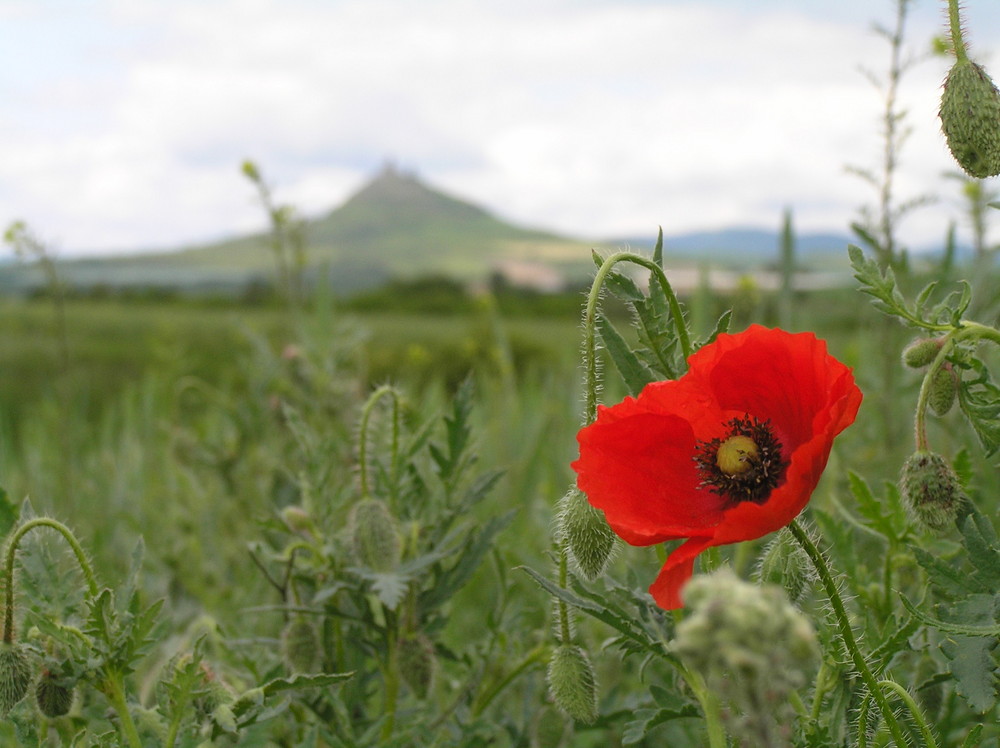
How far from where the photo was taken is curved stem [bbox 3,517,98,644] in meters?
1.21

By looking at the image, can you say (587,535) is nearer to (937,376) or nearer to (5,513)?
(937,376)

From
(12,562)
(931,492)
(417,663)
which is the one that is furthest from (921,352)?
(12,562)

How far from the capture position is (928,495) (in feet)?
3.95

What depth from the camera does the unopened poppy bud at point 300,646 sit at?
1.68m

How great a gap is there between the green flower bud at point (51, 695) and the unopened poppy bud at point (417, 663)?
0.53 m

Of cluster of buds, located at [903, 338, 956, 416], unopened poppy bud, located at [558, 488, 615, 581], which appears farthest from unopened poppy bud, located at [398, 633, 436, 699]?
cluster of buds, located at [903, 338, 956, 416]

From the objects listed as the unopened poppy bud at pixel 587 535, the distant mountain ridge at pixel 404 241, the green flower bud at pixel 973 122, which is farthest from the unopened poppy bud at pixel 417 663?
the distant mountain ridge at pixel 404 241

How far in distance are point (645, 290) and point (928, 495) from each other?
46 centimetres

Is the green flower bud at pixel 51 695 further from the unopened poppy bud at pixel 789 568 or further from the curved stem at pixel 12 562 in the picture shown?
the unopened poppy bud at pixel 789 568

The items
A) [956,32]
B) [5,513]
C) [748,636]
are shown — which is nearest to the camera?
[748,636]

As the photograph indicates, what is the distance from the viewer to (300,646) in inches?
66.4

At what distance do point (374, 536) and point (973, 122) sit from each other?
3.35 ft

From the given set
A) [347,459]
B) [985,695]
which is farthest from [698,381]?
[347,459]

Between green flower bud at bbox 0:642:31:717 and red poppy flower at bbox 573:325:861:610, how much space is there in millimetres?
738
